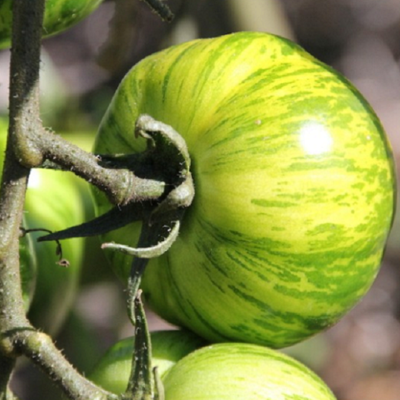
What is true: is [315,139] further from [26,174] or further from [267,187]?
[26,174]

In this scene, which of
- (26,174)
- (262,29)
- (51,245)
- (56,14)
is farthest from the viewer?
(262,29)

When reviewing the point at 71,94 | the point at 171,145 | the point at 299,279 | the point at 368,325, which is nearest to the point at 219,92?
the point at 171,145

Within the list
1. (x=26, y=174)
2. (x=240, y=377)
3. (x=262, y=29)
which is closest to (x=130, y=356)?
(x=240, y=377)

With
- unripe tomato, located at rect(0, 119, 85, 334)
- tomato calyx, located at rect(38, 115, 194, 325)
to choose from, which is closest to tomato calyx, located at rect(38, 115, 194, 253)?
tomato calyx, located at rect(38, 115, 194, 325)

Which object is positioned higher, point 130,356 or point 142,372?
point 142,372

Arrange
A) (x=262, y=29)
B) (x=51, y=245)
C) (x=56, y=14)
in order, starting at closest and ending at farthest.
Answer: (x=56, y=14) < (x=51, y=245) < (x=262, y=29)

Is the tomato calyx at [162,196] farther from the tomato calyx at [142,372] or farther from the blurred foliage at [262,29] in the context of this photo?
the blurred foliage at [262,29]
